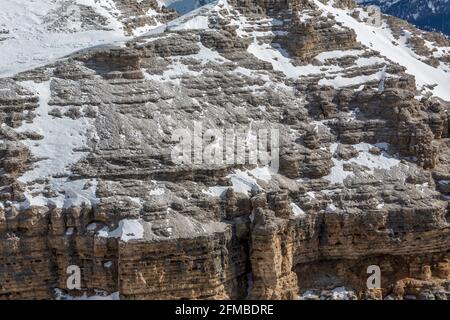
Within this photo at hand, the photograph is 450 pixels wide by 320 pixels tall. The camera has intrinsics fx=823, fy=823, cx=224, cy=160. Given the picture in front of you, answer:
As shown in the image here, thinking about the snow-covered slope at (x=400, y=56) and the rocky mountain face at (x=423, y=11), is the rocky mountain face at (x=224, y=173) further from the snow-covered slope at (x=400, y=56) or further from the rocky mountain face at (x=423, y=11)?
the rocky mountain face at (x=423, y=11)

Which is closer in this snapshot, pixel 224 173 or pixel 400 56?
pixel 224 173

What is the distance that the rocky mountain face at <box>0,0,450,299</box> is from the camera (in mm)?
55531

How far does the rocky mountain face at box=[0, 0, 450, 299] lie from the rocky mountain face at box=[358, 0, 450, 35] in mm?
116809

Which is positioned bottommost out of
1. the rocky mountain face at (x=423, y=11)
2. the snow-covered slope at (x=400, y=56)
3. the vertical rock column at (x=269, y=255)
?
the rocky mountain face at (x=423, y=11)

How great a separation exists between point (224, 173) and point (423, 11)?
13975cm

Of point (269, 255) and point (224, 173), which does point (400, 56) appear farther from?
point (269, 255)

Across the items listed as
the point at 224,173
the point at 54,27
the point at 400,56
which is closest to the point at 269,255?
the point at 224,173

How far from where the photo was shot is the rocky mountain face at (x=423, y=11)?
182750 mm

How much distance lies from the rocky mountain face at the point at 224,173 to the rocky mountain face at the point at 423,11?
117 m

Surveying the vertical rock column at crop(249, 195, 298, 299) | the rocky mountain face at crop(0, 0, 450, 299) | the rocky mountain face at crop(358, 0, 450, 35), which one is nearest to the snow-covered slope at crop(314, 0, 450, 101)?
the rocky mountain face at crop(0, 0, 450, 299)

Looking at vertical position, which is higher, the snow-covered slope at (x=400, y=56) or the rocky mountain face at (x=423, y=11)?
the snow-covered slope at (x=400, y=56)

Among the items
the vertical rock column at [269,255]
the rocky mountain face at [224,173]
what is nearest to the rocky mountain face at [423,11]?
the rocky mountain face at [224,173]

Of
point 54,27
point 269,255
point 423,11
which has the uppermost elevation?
point 54,27

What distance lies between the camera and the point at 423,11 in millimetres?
187250
